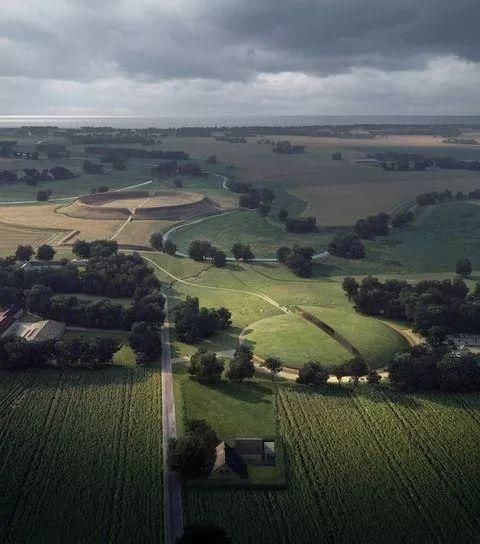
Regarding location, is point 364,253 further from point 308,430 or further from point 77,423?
point 77,423

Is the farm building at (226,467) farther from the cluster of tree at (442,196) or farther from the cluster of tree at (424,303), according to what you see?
the cluster of tree at (442,196)

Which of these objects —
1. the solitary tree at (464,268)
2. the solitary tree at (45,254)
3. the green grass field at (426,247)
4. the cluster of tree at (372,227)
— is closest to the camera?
the solitary tree at (464,268)

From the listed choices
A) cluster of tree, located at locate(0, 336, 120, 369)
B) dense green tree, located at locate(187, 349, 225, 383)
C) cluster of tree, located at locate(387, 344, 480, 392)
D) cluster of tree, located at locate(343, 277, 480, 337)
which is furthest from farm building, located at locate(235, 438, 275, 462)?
cluster of tree, located at locate(343, 277, 480, 337)

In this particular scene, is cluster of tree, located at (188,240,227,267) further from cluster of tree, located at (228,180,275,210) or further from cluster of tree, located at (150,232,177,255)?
cluster of tree, located at (228,180,275,210)

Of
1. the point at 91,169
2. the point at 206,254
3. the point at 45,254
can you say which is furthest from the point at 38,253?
the point at 91,169

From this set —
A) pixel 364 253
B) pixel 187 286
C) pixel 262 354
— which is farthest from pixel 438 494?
pixel 364 253

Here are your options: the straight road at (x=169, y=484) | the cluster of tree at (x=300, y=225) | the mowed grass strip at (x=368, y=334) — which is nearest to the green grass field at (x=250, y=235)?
the cluster of tree at (x=300, y=225)
